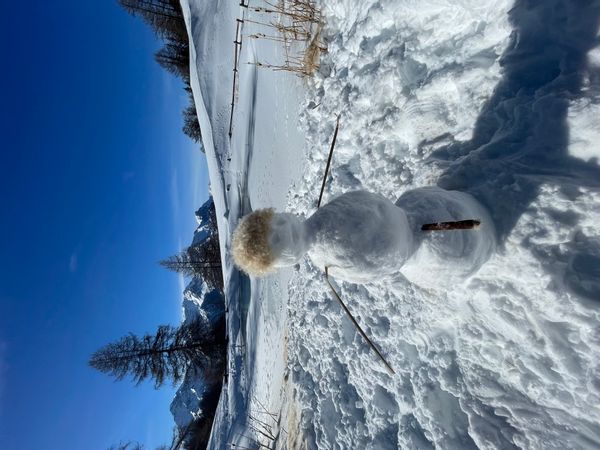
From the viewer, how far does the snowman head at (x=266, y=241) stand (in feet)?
4.81

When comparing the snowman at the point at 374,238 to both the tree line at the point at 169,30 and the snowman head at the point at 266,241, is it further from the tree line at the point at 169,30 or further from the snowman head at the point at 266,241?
the tree line at the point at 169,30

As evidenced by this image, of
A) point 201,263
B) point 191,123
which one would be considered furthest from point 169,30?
point 201,263

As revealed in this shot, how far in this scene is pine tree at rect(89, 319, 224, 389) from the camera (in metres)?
7.51

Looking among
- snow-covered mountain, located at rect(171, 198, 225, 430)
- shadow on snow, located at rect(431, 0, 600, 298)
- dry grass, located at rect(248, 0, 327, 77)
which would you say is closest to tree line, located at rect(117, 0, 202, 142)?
snow-covered mountain, located at rect(171, 198, 225, 430)

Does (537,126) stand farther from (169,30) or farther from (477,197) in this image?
(169,30)

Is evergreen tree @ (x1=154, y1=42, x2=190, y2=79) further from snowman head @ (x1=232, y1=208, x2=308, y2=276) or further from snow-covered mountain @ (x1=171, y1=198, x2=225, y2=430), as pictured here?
snowman head @ (x1=232, y1=208, x2=308, y2=276)

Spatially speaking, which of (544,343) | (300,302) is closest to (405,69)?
(544,343)

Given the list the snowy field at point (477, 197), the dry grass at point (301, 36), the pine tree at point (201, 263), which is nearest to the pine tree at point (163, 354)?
the pine tree at point (201, 263)

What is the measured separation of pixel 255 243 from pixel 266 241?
46 millimetres

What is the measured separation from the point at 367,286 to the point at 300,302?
4.95 ft

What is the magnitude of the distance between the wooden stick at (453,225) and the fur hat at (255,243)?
809 mm

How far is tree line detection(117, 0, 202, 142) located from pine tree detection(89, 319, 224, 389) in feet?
24.5

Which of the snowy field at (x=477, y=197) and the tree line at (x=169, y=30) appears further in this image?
the tree line at (x=169, y=30)

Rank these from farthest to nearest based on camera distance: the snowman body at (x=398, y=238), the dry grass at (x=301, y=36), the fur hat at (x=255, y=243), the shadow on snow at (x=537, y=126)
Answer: the dry grass at (x=301, y=36) < the shadow on snow at (x=537, y=126) < the snowman body at (x=398, y=238) < the fur hat at (x=255, y=243)
